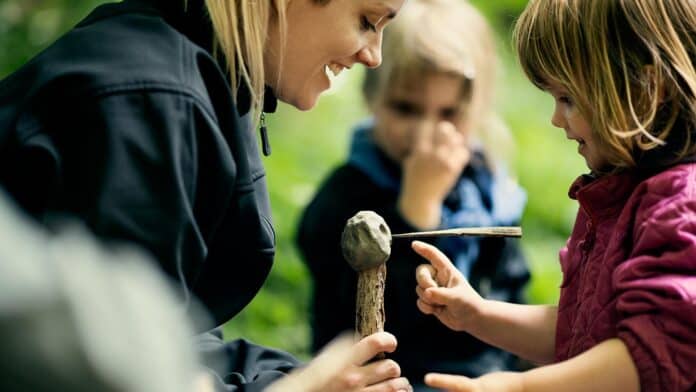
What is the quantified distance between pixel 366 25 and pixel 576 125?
12.8 inches

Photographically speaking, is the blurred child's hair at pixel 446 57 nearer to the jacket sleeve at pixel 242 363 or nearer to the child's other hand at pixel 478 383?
the jacket sleeve at pixel 242 363

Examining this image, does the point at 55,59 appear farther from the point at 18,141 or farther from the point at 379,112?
the point at 379,112

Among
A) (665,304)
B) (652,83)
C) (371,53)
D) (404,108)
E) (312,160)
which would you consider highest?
(652,83)

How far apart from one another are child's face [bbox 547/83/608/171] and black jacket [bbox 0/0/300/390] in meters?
0.42

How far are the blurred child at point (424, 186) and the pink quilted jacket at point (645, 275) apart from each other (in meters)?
0.92

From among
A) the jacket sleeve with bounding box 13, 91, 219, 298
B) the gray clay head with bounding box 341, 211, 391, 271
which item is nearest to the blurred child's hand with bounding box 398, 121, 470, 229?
the gray clay head with bounding box 341, 211, 391, 271

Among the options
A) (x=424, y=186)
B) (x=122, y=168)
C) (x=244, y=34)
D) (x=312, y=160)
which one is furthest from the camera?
(x=312, y=160)

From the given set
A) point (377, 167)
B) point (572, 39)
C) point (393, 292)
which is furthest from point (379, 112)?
point (572, 39)

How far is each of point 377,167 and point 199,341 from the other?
1.01 metres

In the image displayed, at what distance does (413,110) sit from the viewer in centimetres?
232

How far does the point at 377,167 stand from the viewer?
2.32m

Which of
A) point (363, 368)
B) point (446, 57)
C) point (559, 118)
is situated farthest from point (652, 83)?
point (446, 57)

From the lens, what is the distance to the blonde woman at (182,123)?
0.96 meters

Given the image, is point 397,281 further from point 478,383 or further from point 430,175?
point 478,383
